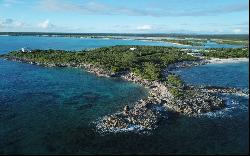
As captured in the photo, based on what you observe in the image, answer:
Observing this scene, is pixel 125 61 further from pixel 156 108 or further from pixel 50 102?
pixel 156 108

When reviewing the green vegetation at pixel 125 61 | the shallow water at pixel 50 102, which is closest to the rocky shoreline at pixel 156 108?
the shallow water at pixel 50 102

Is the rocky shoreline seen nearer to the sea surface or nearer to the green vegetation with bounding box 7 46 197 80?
the sea surface

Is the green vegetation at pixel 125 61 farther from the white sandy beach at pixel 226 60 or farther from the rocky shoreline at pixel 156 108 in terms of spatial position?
the rocky shoreline at pixel 156 108

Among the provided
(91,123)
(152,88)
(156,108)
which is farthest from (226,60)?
(91,123)

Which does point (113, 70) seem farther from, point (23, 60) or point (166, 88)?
point (23, 60)

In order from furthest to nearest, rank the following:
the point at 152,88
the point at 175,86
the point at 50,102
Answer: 1. the point at 152,88
2. the point at 175,86
3. the point at 50,102

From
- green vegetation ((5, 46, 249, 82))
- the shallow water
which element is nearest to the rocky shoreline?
the shallow water

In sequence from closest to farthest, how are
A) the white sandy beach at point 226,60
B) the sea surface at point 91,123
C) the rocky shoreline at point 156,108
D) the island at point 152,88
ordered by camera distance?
the sea surface at point 91,123, the rocky shoreline at point 156,108, the island at point 152,88, the white sandy beach at point 226,60

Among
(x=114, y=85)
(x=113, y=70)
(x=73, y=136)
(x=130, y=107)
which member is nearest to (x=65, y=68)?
(x=113, y=70)
